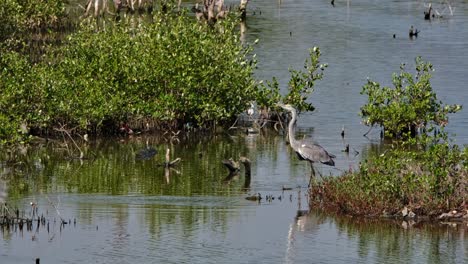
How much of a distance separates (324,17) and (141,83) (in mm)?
27272

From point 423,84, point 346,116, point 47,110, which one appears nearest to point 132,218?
point 47,110

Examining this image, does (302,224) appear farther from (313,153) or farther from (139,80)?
(139,80)

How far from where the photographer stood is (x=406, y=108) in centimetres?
2845

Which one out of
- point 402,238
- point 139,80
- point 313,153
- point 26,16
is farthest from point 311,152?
point 26,16

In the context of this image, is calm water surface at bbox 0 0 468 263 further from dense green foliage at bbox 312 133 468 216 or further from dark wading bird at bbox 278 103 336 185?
dark wading bird at bbox 278 103 336 185

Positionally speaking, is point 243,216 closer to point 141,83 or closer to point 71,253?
point 71,253

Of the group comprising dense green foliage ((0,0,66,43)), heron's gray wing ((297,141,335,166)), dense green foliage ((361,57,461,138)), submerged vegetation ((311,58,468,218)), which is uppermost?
dense green foliage ((0,0,66,43))

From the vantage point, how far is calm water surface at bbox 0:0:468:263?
18.3 metres

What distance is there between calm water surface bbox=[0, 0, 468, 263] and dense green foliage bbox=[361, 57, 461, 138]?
22.8 inches

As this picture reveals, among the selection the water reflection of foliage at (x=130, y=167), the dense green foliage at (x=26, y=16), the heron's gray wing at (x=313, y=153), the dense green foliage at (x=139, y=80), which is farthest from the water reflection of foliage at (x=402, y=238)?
the dense green foliage at (x=26, y=16)

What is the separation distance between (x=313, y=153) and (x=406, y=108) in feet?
19.1

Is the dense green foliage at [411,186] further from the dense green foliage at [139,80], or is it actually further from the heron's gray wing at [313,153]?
the dense green foliage at [139,80]

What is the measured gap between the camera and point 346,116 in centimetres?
3225

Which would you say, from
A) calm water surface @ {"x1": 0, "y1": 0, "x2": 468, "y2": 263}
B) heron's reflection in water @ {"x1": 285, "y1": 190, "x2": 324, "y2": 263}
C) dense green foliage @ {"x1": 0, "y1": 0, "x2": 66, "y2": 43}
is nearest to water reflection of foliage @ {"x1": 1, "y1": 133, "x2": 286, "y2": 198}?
calm water surface @ {"x1": 0, "y1": 0, "x2": 468, "y2": 263}
